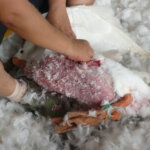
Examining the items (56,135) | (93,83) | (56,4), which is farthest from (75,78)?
(56,4)

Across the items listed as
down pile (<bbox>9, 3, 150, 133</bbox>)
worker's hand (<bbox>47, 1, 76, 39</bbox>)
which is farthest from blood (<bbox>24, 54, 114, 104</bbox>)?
worker's hand (<bbox>47, 1, 76, 39</bbox>)

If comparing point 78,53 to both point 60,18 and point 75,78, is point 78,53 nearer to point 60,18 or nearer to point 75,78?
point 75,78

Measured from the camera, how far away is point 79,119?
0.73 metres

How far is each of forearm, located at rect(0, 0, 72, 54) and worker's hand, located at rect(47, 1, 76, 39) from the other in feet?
0.48

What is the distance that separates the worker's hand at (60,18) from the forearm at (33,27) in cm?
15

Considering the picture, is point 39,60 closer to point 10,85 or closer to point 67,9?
point 10,85

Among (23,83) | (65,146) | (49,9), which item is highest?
(49,9)

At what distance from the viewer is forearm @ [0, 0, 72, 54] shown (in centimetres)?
68

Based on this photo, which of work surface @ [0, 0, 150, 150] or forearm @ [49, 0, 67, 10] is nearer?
work surface @ [0, 0, 150, 150]

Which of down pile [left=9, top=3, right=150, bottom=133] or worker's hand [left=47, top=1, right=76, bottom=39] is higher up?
worker's hand [left=47, top=1, right=76, bottom=39]

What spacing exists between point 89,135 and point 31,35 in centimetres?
31

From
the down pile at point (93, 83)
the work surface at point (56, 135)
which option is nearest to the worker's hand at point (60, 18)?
the down pile at point (93, 83)

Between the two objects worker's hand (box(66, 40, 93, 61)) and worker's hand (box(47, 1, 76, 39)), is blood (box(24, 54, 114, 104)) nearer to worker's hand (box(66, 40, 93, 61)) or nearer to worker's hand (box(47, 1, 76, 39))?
worker's hand (box(66, 40, 93, 61))

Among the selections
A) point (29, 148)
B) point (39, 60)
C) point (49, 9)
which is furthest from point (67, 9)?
point (29, 148)
